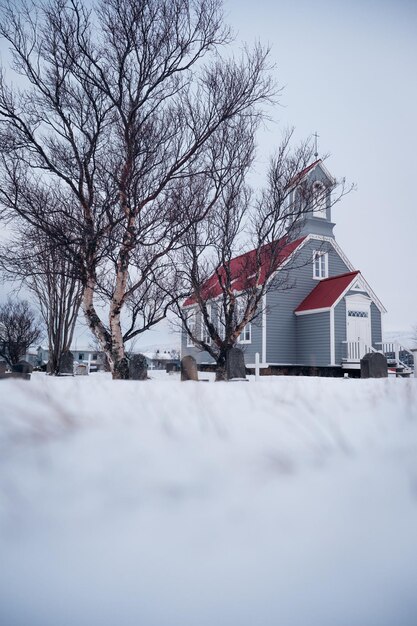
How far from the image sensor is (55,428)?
0.85m

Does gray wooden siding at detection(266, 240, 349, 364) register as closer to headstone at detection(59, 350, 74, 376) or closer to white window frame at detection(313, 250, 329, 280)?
white window frame at detection(313, 250, 329, 280)

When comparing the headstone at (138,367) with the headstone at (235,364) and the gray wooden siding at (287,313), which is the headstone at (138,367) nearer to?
the headstone at (235,364)

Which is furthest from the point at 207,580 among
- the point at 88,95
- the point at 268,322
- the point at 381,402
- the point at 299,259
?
the point at 299,259

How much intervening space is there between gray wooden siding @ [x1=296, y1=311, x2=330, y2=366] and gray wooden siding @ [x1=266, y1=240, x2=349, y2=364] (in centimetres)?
32

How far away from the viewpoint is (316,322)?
692 inches

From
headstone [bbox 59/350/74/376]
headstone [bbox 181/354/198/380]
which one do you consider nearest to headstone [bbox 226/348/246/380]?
headstone [bbox 181/354/198/380]

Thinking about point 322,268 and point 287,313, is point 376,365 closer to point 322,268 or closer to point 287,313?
point 287,313

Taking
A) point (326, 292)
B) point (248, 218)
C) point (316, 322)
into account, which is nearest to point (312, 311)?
point (316, 322)

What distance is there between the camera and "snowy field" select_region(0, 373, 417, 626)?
563mm

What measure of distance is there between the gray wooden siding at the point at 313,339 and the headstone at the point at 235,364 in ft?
38.5

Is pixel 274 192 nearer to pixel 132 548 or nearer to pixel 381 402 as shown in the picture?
pixel 381 402

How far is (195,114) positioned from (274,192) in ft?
9.89

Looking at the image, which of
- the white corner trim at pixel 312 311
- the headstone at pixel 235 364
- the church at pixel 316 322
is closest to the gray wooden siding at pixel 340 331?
the church at pixel 316 322

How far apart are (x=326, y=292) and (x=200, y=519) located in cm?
1827
